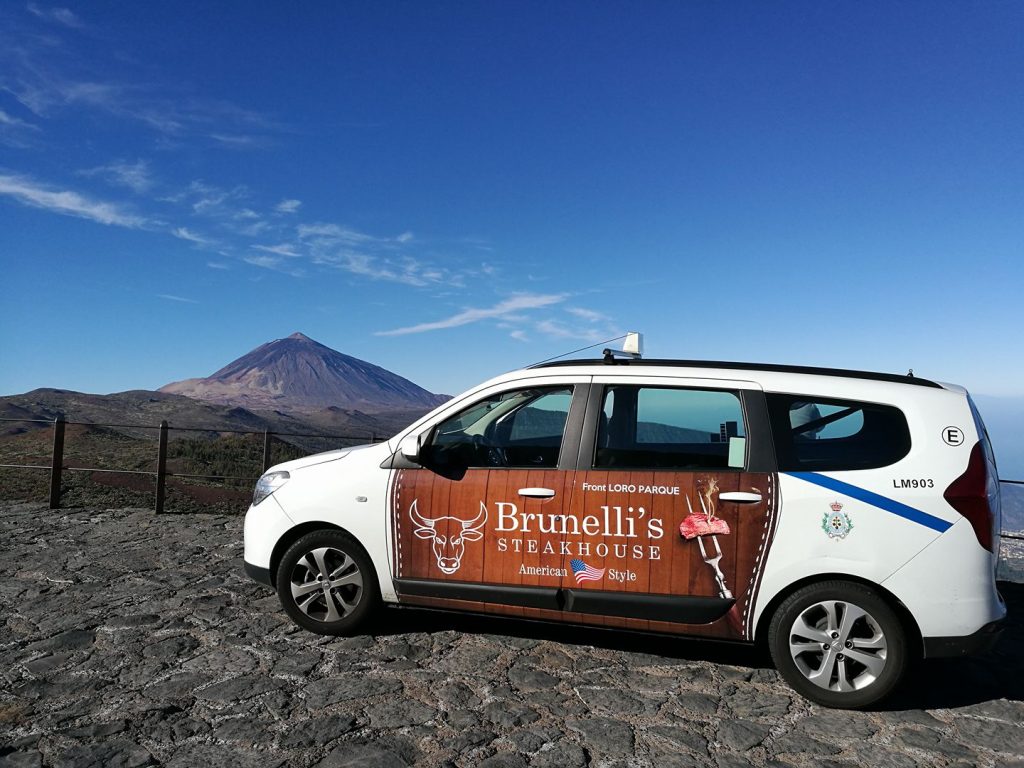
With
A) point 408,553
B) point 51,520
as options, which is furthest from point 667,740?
point 51,520

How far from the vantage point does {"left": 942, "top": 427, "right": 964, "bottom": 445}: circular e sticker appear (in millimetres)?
4031

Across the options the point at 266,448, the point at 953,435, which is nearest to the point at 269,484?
the point at 953,435

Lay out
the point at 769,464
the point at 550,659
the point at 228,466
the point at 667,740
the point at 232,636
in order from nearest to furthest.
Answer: the point at 667,740, the point at 769,464, the point at 550,659, the point at 232,636, the point at 228,466

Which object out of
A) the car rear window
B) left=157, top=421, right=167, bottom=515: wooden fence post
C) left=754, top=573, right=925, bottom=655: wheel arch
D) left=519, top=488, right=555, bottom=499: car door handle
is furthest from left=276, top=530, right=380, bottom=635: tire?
left=157, top=421, right=167, bottom=515: wooden fence post

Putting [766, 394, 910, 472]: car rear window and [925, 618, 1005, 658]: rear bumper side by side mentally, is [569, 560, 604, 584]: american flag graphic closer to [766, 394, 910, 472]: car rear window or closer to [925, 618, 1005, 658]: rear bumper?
[766, 394, 910, 472]: car rear window

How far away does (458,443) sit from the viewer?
4.95 m

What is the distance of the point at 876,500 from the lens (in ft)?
13.3

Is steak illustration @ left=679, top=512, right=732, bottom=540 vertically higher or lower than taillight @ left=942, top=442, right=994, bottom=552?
lower

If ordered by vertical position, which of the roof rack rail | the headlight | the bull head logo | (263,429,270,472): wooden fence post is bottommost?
the bull head logo

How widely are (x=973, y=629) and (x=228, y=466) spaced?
95.5 ft

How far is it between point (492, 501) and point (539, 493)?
0.99ft

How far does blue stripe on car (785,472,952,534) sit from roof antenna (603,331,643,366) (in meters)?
1.32

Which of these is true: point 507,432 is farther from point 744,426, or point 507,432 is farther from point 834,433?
point 834,433

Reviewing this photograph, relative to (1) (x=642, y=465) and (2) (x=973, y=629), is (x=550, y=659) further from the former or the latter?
(2) (x=973, y=629)
